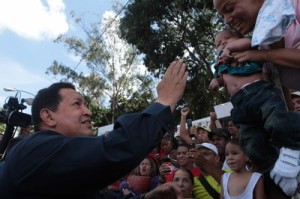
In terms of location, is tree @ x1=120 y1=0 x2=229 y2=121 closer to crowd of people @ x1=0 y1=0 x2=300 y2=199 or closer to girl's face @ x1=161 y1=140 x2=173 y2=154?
girl's face @ x1=161 y1=140 x2=173 y2=154

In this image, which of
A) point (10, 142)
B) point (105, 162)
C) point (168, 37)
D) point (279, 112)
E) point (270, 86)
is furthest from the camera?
point (168, 37)

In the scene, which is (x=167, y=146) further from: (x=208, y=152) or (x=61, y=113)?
(x=61, y=113)

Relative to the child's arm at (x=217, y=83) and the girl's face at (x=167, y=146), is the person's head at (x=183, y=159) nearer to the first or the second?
the girl's face at (x=167, y=146)

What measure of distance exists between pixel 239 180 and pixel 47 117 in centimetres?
213

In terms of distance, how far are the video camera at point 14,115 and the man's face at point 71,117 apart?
2.29 m

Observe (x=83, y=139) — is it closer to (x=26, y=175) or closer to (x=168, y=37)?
(x=26, y=175)

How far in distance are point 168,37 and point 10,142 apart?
42.6ft

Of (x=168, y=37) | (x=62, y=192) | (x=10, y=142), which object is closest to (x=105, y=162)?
(x=62, y=192)

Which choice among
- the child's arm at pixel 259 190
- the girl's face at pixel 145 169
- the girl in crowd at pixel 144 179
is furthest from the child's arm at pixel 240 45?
the girl's face at pixel 145 169

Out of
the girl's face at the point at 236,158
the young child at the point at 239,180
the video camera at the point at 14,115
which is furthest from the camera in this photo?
the video camera at the point at 14,115

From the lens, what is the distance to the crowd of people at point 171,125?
65.3 inches

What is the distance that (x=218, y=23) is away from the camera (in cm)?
1720

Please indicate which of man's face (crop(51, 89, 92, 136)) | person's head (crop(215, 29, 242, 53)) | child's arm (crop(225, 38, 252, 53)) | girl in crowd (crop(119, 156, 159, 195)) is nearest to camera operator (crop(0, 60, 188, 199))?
man's face (crop(51, 89, 92, 136))

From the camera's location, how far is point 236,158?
3.84 metres
